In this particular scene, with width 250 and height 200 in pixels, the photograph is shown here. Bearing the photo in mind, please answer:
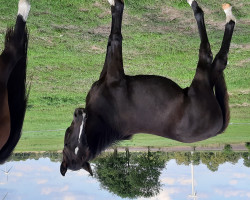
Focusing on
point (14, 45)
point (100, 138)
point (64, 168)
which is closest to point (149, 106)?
point (100, 138)

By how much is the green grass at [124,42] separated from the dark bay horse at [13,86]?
0.74 metres

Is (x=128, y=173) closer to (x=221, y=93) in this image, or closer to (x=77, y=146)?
(x=221, y=93)

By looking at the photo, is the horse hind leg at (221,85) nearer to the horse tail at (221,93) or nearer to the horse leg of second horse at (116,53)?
the horse tail at (221,93)

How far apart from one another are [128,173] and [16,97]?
15.0 meters

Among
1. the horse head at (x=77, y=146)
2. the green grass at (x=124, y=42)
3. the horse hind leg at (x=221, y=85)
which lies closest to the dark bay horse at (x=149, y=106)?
the horse hind leg at (x=221, y=85)

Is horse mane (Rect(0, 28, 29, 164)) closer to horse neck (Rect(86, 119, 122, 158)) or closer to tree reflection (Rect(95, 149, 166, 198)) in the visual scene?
horse neck (Rect(86, 119, 122, 158))

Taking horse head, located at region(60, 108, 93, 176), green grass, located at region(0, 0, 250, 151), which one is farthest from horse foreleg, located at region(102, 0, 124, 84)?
green grass, located at region(0, 0, 250, 151)

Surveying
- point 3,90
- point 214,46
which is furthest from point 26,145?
point 3,90

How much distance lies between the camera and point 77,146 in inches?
157

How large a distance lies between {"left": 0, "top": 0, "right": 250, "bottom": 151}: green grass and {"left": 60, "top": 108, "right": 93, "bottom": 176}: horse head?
1943 mm

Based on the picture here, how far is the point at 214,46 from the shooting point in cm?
793

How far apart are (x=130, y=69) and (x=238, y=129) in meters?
8.71

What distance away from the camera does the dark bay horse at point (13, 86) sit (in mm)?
4367

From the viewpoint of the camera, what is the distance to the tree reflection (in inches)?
729
